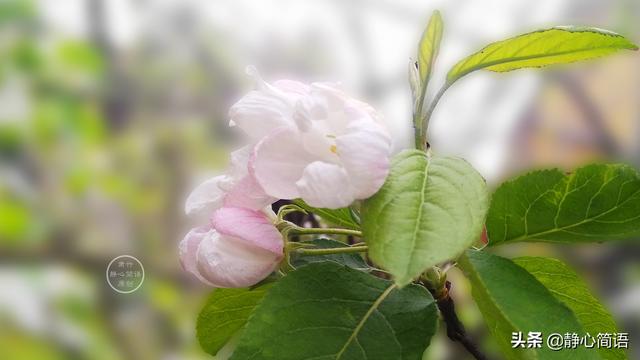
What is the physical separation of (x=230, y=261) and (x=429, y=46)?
144mm

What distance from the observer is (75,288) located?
1.12 meters

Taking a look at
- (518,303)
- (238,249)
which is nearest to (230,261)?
(238,249)

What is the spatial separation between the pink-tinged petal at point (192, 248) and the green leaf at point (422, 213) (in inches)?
3.0

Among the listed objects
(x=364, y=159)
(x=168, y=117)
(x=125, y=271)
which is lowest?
(x=125, y=271)

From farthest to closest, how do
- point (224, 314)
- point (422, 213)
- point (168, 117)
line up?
point (168, 117) → point (224, 314) → point (422, 213)

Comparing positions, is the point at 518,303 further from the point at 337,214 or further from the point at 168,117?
the point at 168,117

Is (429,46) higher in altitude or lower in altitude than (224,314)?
higher

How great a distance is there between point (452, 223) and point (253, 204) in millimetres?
83

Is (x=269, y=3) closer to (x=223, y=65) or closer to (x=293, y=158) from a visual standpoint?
(x=223, y=65)

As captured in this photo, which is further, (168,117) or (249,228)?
(168,117)

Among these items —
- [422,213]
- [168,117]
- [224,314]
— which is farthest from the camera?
[168,117]

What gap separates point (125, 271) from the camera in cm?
113

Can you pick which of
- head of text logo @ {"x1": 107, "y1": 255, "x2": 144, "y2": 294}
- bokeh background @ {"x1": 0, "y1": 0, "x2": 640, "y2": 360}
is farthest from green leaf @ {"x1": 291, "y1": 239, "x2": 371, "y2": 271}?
head of text logo @ {"x1": 107, "y1": 255, "x2": 144, "y2": 294}

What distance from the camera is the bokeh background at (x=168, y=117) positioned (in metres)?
1.09
